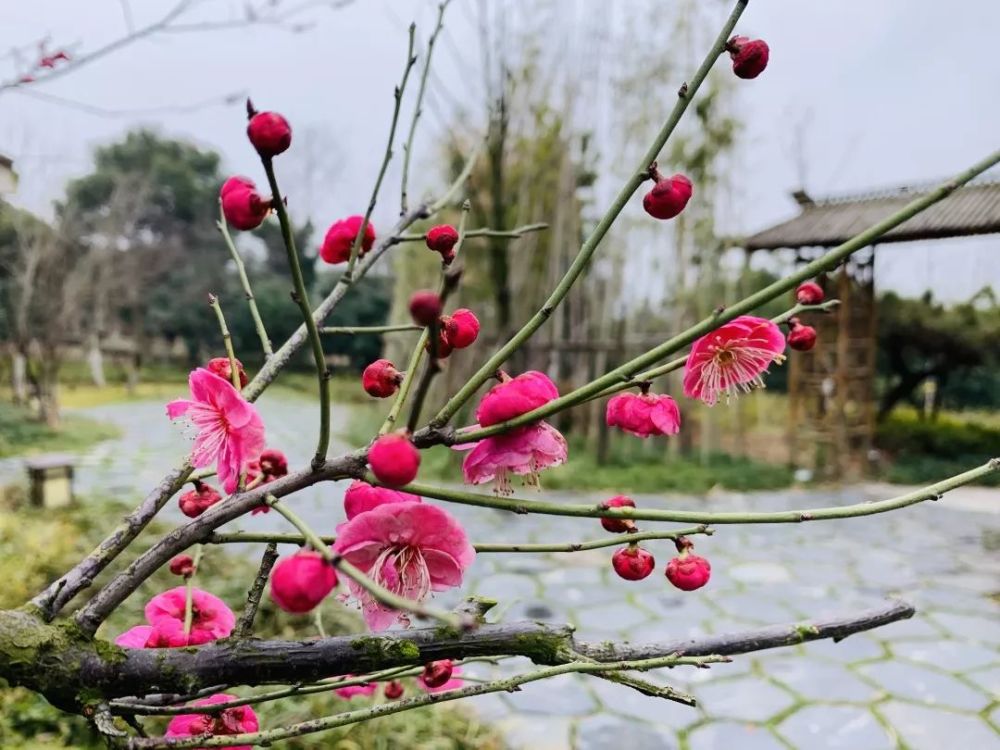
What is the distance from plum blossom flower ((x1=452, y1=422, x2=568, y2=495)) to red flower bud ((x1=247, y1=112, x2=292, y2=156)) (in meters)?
0.18

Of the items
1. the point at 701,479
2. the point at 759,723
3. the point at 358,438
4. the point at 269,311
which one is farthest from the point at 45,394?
the point at 759,723

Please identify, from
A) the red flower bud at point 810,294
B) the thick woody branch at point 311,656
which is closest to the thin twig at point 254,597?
the thick woody branch at point 311,656

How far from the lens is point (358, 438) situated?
271 inches

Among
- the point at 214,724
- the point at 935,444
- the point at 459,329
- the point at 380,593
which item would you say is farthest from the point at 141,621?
the point at 935,444

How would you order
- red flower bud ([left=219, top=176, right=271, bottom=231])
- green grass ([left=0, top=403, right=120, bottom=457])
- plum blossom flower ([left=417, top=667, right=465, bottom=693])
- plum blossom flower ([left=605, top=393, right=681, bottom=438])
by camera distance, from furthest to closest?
green grass ([left=0, top=403, right=120, bottom=457])
plum blossom flower ([left=417, top=667, right=465, bottom=693])
plum blossom flower ([left=605, top=393, right=681, bottom=438])
red flower bud ([left=219, top=176, right=271, bottom=231])

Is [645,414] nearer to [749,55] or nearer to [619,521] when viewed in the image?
[619,521]

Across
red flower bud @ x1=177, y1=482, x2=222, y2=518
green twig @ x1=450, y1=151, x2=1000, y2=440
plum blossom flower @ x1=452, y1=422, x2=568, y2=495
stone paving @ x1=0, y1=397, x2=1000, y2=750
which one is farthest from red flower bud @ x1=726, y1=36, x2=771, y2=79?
stone paving @ x1=0, y1=397, x2=1000, y2=750

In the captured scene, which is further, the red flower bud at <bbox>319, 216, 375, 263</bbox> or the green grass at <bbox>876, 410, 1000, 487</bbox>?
the green grass at <bbox>876, 410, 1000, 487</bbox>

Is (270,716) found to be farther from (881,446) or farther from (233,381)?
(881,446)

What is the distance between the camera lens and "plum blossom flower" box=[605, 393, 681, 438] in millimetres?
464

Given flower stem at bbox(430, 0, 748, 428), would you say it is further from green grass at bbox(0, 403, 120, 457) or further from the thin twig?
green grass at bbox(0, 403, 120, 457)

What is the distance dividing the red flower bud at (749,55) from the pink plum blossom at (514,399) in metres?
0.23

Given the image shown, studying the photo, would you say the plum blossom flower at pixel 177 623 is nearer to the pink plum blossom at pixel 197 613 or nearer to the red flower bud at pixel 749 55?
the pink plum blossom at pixel 197 613

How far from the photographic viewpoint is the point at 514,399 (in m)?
0.38
